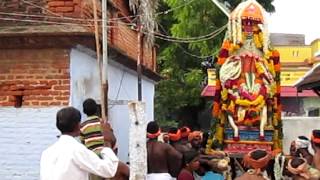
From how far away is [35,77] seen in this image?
9656 mm

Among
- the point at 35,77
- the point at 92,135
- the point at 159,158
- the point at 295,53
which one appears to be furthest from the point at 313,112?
the point at 92,135

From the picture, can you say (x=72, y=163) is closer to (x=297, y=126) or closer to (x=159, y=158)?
(x=159, y=158)

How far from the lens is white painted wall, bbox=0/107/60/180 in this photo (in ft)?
31.3

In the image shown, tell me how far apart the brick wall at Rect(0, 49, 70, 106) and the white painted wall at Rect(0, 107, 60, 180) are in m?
0.17

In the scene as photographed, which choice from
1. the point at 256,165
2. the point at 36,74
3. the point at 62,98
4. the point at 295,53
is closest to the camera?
the point at 256,165

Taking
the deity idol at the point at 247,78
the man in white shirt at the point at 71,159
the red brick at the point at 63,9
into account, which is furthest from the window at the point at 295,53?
the man in white shirt at the point at 71,159

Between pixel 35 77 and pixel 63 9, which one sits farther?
pixel 63 9

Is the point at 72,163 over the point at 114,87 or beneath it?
beneath

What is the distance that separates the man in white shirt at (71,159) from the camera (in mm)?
4707

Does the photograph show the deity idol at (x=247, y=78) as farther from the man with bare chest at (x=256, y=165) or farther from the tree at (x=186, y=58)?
the tree at (x=186, y=58)

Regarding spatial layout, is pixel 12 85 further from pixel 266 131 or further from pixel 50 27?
pixel 266 131

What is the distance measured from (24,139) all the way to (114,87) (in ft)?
9.48

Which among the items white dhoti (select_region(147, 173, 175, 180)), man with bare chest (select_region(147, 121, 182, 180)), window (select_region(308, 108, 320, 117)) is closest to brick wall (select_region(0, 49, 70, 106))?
man with bare chest (select_region(147, 121, 182, 180))

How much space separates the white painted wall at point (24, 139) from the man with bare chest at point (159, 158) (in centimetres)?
212
